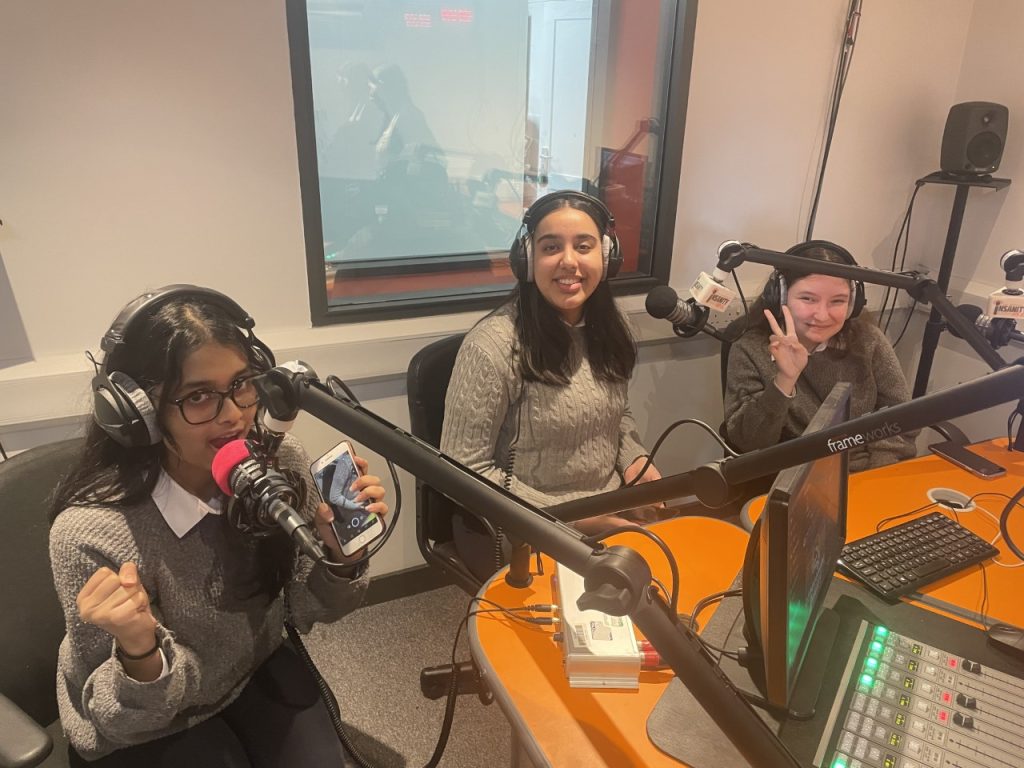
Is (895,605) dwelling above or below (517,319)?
below

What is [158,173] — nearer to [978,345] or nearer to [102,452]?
[102,452]

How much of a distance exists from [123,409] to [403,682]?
1297mm

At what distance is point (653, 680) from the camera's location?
1.01m

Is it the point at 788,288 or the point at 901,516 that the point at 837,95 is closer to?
the point at 788,288

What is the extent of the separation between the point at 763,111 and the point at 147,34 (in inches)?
69.7

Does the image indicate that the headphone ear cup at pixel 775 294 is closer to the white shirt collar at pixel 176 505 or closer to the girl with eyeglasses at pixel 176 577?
the girl with eyeglasses at pixel 176 577

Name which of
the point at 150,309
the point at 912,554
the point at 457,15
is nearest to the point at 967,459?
the point at 912,554

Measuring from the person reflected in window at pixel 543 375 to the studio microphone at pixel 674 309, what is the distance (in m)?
0.13

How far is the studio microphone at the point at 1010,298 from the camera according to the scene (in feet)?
4.98

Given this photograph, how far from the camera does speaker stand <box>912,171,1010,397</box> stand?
2381mm

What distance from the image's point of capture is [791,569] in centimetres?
80

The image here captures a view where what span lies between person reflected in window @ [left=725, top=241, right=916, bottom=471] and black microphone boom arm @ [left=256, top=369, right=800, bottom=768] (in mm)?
1289

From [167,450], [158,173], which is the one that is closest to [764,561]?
[167,450]

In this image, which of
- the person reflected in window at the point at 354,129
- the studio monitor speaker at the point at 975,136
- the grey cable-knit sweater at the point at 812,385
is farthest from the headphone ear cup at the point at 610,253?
the studio monitor speaker at the point at 975,136
